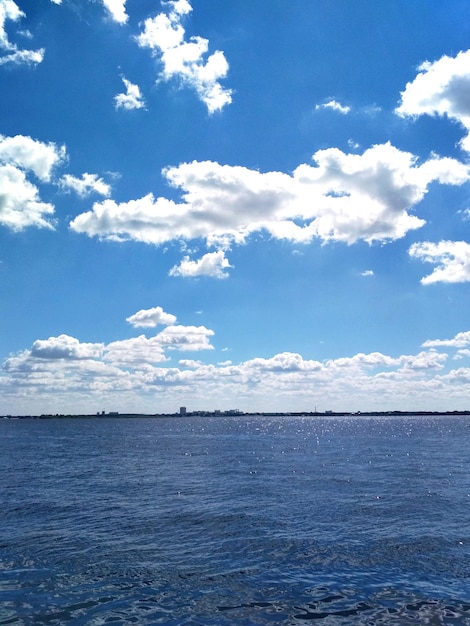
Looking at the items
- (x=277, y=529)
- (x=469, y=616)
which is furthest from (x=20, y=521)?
(x=469, y=616)

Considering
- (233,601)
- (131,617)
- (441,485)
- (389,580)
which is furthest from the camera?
(441,485)

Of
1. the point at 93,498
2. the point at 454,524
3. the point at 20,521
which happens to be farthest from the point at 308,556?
the point at 93,498

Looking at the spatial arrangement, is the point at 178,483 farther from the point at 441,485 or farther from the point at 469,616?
the point at 469,616

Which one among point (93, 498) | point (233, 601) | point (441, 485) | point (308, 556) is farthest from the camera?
point (441, 485)

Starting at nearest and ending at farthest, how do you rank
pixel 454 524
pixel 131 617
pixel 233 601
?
1. pixel 131 617
2. pixel 233 601
3. pixel 454 524

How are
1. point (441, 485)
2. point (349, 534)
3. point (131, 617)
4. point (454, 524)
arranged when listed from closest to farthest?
point (131, 617) → point (349, 534) → point (454, 524) → point (441, 485)

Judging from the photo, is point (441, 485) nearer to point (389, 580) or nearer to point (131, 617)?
point (389, 580)

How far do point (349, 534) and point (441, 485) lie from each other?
2804cm

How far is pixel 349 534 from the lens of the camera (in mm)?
33469

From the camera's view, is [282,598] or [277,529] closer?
[282,598]

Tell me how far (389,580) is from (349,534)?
8.94 meters

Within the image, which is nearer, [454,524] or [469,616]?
[469,616]

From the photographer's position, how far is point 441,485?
184ft

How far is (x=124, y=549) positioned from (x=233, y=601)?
1080cm
